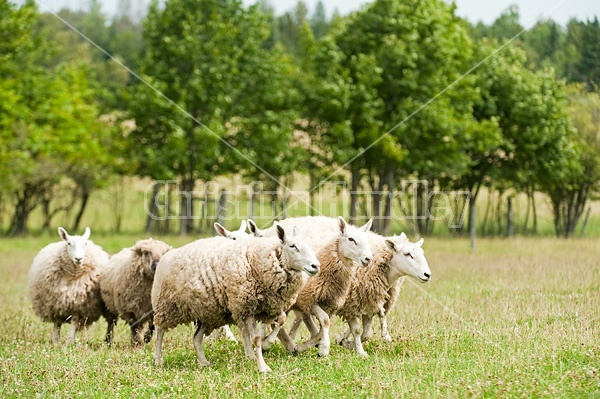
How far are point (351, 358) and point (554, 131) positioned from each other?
25137 mm

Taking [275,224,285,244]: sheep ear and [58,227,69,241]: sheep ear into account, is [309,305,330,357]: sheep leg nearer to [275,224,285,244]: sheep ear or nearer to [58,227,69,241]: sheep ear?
Answer: [275,224,285,244]: sheep ear

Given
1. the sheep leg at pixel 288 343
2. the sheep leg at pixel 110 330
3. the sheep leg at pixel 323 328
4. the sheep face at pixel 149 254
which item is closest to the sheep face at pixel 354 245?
the sheep leg at pixel 323 328

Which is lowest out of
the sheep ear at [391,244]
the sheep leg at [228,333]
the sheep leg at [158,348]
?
the sheep leg at [228,333]

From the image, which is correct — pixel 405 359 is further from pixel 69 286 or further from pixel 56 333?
pixel 56 333

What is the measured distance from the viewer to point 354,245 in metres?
11.4

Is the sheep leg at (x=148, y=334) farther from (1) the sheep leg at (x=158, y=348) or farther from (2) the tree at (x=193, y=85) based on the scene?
(2) the tree at (x=193, y=85)

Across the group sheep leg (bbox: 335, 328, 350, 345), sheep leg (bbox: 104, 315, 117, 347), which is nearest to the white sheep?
sheep leg (bbox: 335, 328, 350, 345)

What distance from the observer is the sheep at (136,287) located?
1303 centimetres

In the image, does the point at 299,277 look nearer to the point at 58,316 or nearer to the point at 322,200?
the point at 58,316

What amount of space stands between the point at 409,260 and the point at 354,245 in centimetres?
93

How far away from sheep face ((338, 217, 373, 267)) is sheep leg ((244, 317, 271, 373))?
1680 mm

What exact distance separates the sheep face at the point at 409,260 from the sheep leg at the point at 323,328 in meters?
1.37

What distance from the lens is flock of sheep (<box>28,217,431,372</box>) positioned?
10750mm

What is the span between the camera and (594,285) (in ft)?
50.6
